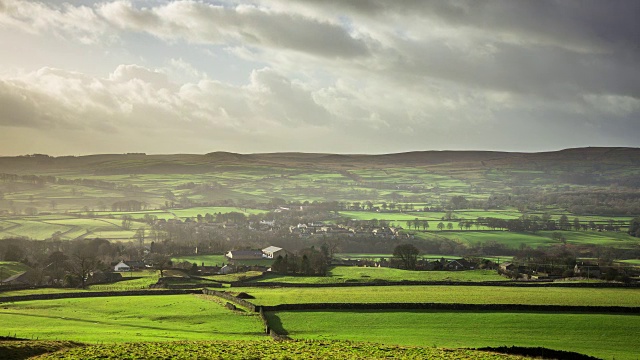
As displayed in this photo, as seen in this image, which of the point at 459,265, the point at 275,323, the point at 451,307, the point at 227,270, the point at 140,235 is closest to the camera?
the point at 275,323

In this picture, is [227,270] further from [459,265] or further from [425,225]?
[425,225]

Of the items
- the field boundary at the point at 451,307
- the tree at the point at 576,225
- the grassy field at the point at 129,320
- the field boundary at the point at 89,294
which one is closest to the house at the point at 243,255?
the field boundary at the point at 89,294

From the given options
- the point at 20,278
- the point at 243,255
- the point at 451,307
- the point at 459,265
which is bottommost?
the point at 243,255

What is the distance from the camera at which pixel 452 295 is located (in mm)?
66125

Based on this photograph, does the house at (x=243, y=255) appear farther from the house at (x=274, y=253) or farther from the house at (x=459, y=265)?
the house at (x=459, y=265)

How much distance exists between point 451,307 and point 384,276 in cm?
3167

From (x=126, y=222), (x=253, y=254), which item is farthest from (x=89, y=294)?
(x=126, y=222)

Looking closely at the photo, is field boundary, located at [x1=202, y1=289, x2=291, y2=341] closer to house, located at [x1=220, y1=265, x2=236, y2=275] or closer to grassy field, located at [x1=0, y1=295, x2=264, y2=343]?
grassy field, located at [x1=0, y1=295, x2=264, y2=343]

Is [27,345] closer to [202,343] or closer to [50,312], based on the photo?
[202,343]

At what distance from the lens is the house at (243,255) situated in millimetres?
117625

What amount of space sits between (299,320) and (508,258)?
262 feet

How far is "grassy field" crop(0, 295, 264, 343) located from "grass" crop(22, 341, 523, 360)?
5.60 meters

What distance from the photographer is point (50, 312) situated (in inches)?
2347

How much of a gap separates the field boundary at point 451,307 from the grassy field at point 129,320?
5.22m
